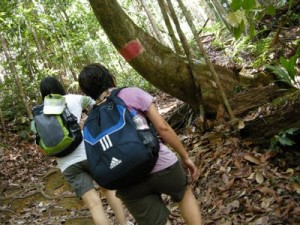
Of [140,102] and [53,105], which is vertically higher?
[53,105]

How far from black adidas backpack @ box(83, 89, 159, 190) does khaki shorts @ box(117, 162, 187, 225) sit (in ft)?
0.32

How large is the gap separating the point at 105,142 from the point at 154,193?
0.58 m

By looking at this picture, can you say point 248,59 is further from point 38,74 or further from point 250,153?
point 38,74

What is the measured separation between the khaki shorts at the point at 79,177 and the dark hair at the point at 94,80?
4.48 ft

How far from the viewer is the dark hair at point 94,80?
272 cm

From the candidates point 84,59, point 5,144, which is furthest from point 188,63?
point 84,59

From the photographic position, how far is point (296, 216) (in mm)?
3207

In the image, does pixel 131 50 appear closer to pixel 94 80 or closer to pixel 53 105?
pixel 53 105

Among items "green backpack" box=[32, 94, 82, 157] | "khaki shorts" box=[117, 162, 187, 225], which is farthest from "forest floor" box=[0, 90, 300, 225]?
"green backpack" box=[32, 94, 82, 157]

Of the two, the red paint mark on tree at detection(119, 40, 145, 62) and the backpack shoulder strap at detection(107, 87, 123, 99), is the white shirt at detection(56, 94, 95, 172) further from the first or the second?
the backpack shoulder strap at detection(107, 87, 123, 99)

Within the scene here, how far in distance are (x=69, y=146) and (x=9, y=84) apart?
324 inches

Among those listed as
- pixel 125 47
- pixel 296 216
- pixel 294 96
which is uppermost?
pixel 125 47

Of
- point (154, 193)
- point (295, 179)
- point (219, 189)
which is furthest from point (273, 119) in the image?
point (154, 193)

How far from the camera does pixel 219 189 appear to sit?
13.6 ft
